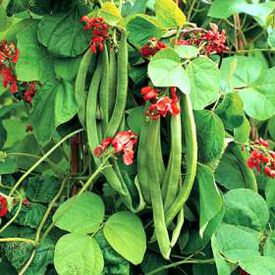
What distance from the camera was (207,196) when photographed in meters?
1.24

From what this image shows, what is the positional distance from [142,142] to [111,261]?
0.25 m

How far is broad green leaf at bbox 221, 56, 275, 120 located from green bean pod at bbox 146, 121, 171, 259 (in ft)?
0.83

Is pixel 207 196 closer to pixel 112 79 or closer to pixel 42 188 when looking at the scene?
pixel 112 79

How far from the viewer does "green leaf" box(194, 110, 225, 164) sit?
126 centimetres

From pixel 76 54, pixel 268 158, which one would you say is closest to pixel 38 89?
pixel 76 54

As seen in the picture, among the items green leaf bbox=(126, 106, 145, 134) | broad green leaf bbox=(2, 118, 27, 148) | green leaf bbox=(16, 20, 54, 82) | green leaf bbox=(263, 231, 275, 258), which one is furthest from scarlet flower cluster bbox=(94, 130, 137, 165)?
broad green leaf bbox=(2, 118, 27, 148)

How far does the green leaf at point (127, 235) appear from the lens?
1231 millimetres

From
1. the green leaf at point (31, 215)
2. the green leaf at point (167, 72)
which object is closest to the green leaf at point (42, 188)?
the green leaf at point (31, 215)

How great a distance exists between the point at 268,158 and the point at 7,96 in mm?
1015

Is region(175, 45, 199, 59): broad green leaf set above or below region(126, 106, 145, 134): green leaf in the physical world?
above

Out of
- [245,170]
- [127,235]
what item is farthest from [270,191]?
[127,235]

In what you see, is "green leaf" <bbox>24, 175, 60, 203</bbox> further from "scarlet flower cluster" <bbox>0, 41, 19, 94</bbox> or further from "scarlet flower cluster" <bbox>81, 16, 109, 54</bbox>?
"scarlet flower cluster" <bbox>81, 16, 109, 54</bbox>

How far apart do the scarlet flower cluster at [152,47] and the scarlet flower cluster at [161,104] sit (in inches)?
3.5

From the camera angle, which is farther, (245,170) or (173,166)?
(245,170)
